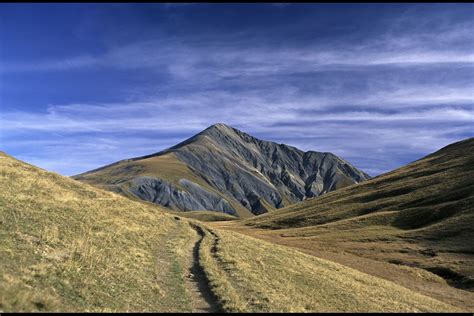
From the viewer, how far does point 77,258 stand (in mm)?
19125

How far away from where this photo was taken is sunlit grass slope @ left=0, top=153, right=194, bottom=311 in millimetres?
13836

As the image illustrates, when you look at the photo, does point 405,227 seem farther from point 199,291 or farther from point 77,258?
point 77,258

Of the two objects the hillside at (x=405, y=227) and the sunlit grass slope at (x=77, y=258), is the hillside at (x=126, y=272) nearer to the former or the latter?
the sunlit grass slope at (x=77, y=258)

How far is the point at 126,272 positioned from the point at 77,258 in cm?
253

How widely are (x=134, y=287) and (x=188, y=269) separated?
690 cm

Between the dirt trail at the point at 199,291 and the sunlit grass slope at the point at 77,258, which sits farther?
the dirt trail at the point at 199,291

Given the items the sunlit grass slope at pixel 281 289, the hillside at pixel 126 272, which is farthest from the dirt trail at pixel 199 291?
the sunlit grass slope at pixel 281 289

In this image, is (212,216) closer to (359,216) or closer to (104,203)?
(359,216)

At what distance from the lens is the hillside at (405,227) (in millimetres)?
46156

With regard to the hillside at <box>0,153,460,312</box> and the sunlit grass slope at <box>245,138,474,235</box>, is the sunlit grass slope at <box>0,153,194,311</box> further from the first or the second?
the sunlit grass slope at <box>245,138,474,235</box>

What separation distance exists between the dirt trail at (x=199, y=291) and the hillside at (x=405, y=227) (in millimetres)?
24063

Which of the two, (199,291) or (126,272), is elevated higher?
(126,272)

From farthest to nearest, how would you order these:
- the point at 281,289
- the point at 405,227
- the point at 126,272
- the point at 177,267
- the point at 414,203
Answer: the point at 414,203, the point at 405,227, the point at 177,267, the point at 281,289, the point at 126,272

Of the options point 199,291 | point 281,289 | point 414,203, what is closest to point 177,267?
point 199,291
